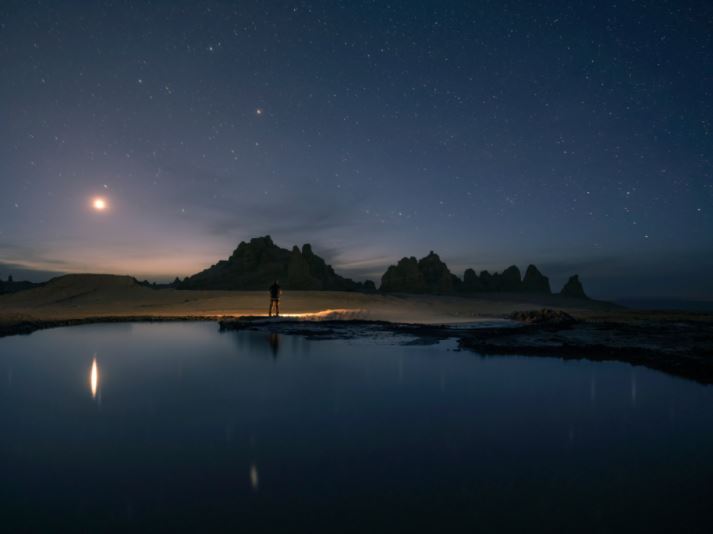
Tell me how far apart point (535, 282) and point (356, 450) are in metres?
128

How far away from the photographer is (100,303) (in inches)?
1469

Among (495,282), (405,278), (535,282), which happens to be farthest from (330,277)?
(535,282)

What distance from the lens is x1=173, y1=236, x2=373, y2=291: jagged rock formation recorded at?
5172 inches

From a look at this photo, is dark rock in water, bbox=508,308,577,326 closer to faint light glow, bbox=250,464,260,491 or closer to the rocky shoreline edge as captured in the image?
the rocky shoreline edge

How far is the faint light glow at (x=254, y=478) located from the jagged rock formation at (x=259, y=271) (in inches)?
4377

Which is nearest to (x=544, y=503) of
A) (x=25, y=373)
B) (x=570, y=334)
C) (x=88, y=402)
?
(x=88, y=402)

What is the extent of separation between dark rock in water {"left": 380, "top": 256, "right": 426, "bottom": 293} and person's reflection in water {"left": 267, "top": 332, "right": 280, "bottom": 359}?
84417mm

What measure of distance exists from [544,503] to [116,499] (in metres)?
3.93

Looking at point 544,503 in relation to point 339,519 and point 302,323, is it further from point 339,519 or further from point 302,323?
point 302,323

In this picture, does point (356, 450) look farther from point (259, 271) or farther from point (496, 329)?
point (259, 271)

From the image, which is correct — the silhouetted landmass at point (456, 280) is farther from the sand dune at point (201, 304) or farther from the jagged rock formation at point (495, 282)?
the sand dune at point (201, 304)

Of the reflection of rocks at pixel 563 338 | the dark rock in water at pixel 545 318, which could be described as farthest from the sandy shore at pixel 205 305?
the reflection of rocks at pixel 563 338

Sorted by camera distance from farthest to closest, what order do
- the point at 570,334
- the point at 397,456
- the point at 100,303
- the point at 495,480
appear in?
1. the point at 100,303
2. the point at 570,334
3. the point at 397,456
4. the point at 495,480

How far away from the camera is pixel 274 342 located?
15164 millimetres
